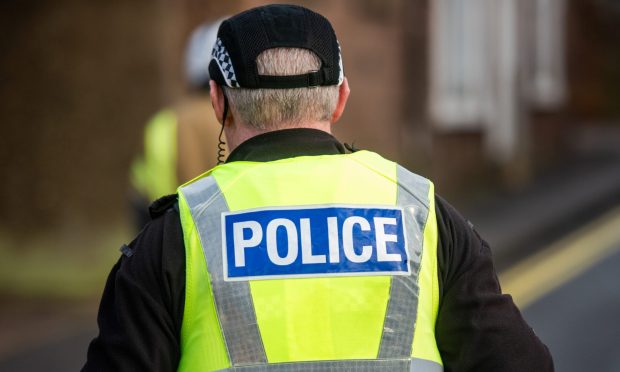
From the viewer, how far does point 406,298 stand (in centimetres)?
228

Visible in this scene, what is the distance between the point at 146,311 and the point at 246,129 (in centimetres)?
42

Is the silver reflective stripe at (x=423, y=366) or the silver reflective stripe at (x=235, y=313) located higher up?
the silver reflective stripe at (x=235, y=313)

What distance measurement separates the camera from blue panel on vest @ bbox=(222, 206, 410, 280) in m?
2.26

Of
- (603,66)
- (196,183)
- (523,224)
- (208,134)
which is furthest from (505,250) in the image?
(603,66)

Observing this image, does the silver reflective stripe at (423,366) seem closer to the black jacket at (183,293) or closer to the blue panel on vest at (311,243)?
the black jacket at (183,293)

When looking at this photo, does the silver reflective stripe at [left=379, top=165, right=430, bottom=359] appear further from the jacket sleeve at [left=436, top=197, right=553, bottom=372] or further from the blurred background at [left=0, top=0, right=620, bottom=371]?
the blurred background at [left=0, top=0, right=620, bottom=371]

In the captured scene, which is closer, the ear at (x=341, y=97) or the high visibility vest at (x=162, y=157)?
the ear at (x=341, y=97)

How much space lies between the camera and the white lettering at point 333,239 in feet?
7.43

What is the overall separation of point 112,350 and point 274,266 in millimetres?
333

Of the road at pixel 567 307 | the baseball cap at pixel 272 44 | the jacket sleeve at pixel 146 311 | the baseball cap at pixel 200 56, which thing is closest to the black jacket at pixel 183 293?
the jacket sleeve at pixel 146 311

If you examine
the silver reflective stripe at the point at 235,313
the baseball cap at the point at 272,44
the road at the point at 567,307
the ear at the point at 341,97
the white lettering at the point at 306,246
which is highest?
the baseball cap at the point at 272,44

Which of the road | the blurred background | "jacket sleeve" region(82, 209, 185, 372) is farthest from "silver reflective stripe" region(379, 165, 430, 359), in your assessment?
the blurred background

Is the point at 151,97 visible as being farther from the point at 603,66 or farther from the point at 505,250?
the point at 603,66

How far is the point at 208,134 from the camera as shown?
4988mm
